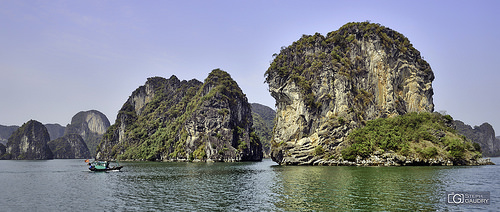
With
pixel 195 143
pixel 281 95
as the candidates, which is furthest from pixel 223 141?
pixel 281 95

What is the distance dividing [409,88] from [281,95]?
43.5m

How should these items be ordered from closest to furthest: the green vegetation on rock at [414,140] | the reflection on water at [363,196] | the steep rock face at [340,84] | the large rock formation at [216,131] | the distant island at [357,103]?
the reflection on water at [363,196], the green vegetation on rock at [414,140], the distant island at [357,103], the steep rock face at [340,84], the large rock formation at [216,131]

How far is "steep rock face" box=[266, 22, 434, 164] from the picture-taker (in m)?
102

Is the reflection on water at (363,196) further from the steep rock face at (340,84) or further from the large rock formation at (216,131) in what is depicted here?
the large rock formation at (216,131)

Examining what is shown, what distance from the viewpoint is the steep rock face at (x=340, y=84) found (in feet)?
335

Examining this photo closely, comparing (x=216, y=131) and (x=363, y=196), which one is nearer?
(x=363, y=196)

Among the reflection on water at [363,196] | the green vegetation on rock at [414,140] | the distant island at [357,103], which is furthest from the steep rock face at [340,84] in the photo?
the reflection on water at [363,196]

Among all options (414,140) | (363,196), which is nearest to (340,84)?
(414,140)

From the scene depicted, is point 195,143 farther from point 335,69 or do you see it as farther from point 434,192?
point 434,192

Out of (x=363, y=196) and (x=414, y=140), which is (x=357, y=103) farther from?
(x=363, y=196)

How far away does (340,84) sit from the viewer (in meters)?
104

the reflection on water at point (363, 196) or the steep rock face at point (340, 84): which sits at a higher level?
the steep rock face at point (340, 84)

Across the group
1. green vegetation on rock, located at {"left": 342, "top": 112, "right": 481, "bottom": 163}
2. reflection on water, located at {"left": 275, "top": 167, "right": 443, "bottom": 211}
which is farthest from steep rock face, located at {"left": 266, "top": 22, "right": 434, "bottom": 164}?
reflection on water, located at {"left": 275, "top": 167, "right": 443, "bottom": 211}

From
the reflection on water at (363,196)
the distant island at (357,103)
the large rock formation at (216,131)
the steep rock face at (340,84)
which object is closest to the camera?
the reflection on water at (363,196)
